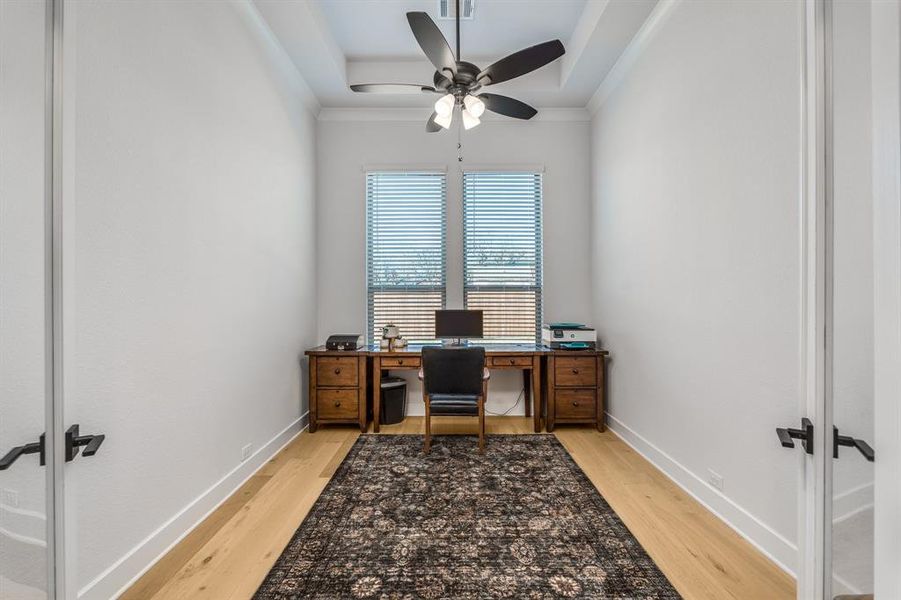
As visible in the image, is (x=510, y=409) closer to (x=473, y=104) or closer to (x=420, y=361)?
(x=420, y=361)

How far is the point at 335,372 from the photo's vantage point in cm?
361

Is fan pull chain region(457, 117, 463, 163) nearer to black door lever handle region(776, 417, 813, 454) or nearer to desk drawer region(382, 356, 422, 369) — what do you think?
desk drawer region(382, 356, 422, 369)

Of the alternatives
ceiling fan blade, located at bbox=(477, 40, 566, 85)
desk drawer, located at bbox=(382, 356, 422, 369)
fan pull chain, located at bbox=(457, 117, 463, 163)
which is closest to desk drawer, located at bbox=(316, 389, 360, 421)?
desk drawer, located at bbox=(382, 356, 422, 369)

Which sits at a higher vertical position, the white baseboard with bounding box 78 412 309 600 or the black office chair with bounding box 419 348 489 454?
the black office chair with bounding box 419 348 489 454

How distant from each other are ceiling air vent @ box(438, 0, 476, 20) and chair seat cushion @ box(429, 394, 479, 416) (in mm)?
3103

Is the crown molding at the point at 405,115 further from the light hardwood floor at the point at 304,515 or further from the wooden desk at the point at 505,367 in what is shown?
the light hardwood floor at the point at 304,515

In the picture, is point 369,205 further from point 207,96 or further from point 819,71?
point 819,71

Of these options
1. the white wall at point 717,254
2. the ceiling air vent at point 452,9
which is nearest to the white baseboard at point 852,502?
the white wall at point 717,254

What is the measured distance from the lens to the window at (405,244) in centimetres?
422

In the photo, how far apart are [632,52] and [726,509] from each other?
3350mm

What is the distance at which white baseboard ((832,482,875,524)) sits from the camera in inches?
30.9

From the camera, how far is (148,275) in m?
1.77

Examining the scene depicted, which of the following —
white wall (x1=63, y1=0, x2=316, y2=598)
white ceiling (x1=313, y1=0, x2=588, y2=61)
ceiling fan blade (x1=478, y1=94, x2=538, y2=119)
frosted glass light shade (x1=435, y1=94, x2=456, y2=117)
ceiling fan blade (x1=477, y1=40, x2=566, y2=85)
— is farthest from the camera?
white ceiling (x1=313, y1=0, x2=588, y2=61)

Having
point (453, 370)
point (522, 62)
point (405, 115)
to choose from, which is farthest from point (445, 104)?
point (453, 370)
